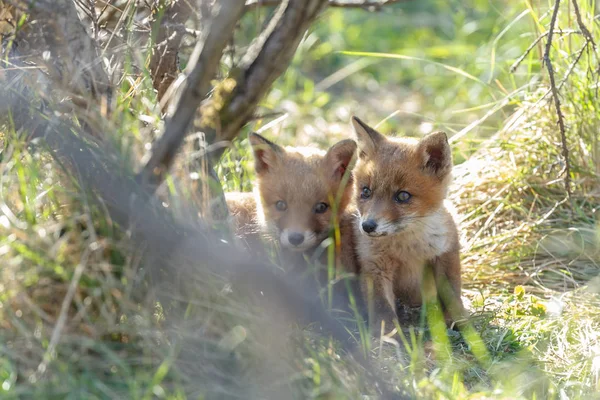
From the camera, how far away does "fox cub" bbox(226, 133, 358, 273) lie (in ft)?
14.7

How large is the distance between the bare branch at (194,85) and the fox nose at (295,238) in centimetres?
139

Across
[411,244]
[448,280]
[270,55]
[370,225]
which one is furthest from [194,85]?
[448,280]

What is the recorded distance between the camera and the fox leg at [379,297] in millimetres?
4141

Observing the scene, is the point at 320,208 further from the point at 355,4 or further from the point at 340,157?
the point at 355,4

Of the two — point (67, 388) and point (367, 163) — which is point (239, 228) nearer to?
point (367, 163)

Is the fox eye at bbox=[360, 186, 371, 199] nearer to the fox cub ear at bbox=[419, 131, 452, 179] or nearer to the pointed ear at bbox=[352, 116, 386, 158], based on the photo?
the pointed ear at bbox=[352, 116, 386, 158]

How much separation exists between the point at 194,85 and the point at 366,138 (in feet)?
6.02

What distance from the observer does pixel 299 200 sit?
456 cm

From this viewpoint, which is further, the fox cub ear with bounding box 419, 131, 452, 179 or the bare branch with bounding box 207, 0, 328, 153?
Result: the fox cub ear with bounding box 419, 131, 452, 179

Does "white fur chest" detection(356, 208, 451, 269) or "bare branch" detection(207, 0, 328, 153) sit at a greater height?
"bare branch" detection(207, 0, 328, 153)

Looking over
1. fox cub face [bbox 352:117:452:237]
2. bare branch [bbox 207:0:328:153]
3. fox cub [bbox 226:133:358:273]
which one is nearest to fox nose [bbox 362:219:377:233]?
fox cub face [bbox 352:117:452:237]

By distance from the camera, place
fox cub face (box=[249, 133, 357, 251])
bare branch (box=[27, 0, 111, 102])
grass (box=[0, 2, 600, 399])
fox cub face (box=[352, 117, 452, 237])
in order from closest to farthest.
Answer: grass (box=[0, 2, 600, 399]), bare branch (box=[27, 0, 111, 102]), fox cub face (box=[352, 117, 452, 237]), fox cub face (box=[249, 133, 357, 251])

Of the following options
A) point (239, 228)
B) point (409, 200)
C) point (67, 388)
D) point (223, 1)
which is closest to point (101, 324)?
point (67, 388)

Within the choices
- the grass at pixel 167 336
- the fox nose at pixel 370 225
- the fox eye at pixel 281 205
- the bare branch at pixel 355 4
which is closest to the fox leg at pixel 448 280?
the grass at pixel 167 336
